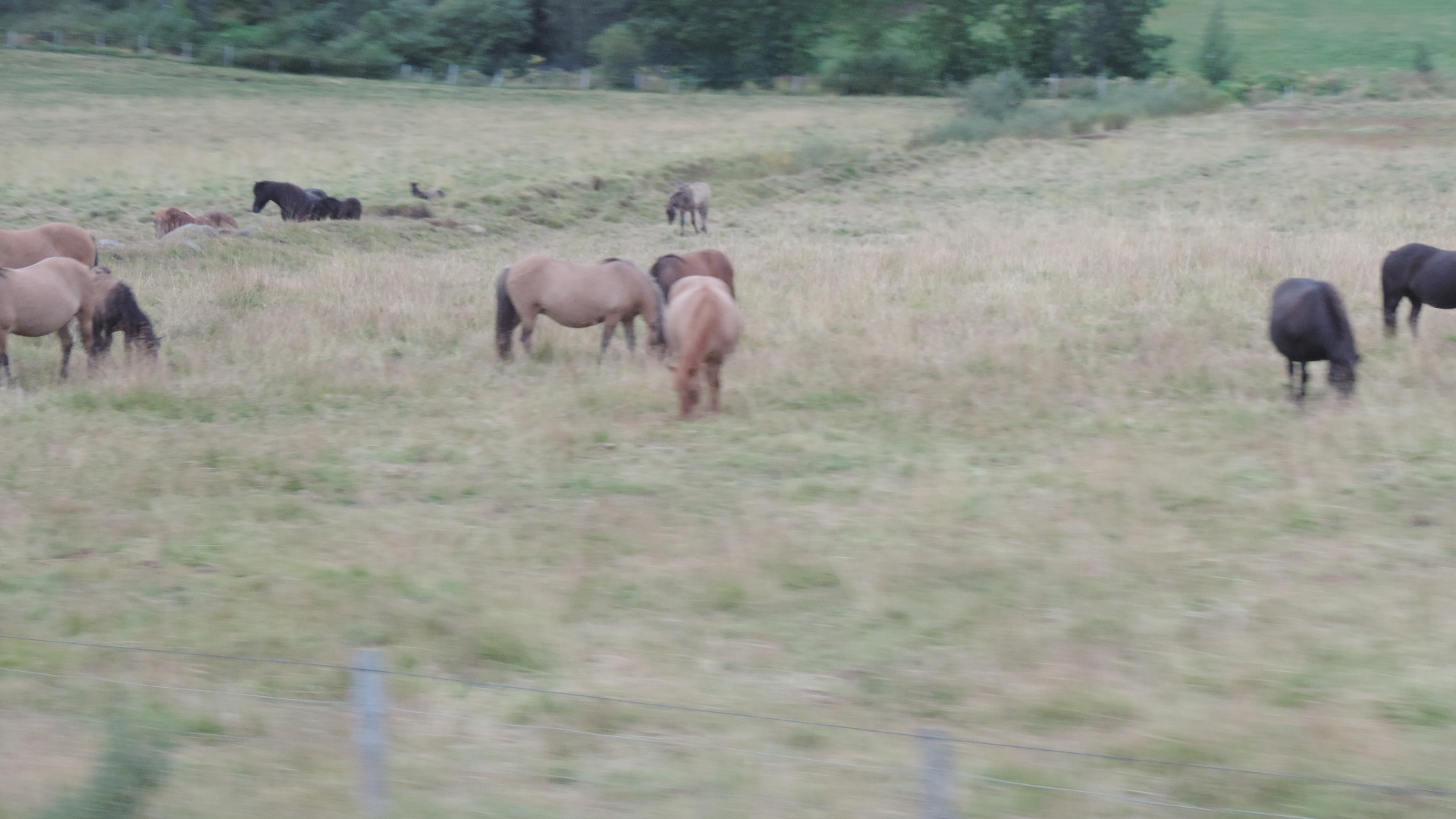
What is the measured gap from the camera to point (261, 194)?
79.5 ft

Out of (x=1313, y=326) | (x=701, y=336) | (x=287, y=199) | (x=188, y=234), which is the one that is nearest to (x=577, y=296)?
(x=701, y=336)

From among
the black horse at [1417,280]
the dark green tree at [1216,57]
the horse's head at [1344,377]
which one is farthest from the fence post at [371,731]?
the dark green tree at [1216,57]

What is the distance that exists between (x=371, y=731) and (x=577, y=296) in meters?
9.18

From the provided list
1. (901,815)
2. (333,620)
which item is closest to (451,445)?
(333,620)

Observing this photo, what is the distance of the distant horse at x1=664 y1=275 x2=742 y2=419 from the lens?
34.1 ft

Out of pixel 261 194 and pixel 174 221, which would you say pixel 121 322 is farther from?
pixel 261 194

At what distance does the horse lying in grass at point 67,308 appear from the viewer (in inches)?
458

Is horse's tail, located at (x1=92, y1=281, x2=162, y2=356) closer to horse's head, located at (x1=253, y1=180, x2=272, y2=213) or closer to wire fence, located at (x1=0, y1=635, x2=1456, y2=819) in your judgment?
wire fence, located at (x1=0, y1=635, x2=1456, y2=819)

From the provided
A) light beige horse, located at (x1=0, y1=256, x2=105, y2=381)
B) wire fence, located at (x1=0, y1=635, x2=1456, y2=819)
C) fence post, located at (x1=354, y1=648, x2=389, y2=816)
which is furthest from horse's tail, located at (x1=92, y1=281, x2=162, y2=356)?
fence post, located at (x1=354, y1=648, x2=389, y2=816)

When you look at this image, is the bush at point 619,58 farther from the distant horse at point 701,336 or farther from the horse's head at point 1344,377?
the horse's head at point 1344,377

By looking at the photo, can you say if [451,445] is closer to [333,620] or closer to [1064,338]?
[333,620]

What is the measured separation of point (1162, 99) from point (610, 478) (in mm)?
45878

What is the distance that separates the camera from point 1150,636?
228 inches

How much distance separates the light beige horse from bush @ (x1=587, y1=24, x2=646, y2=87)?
177ft
